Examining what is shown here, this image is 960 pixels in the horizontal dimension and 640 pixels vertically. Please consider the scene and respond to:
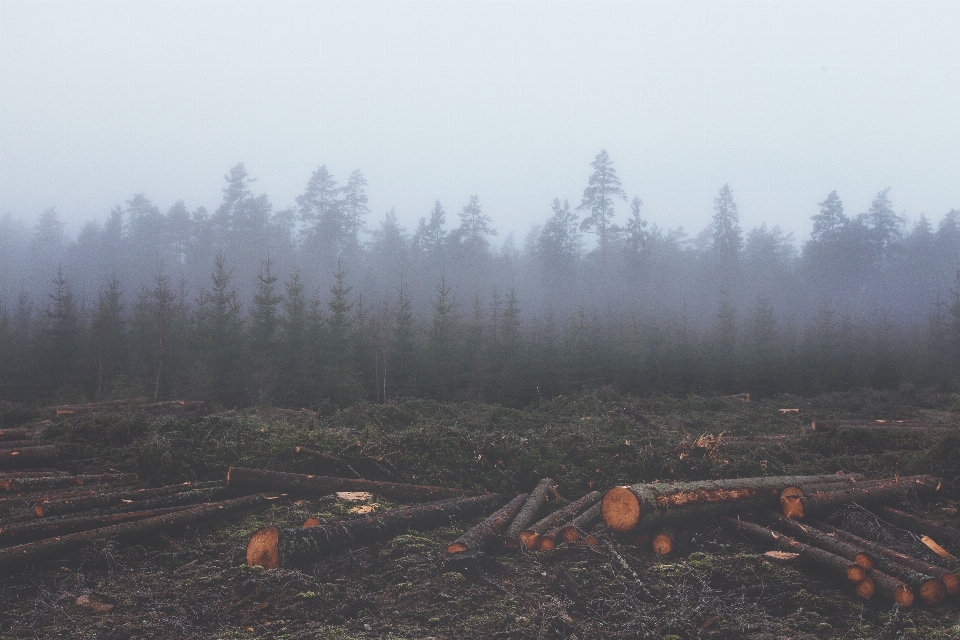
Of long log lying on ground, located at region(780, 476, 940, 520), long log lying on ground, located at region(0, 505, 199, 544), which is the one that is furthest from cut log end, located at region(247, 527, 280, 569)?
long log lying on ground, located at region(780, 476, 940, 520)

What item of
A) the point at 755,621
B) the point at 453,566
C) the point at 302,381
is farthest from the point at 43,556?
the point at 302,381

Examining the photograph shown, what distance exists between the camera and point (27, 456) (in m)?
8.23

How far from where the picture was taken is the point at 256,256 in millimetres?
58062

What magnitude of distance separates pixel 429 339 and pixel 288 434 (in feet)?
60.6

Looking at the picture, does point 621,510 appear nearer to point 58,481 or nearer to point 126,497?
point 126,497

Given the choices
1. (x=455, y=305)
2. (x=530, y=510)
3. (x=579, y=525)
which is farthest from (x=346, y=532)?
(x=455, y=305)

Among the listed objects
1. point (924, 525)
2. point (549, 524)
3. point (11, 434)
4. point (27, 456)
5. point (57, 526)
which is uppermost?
point (11, 434)

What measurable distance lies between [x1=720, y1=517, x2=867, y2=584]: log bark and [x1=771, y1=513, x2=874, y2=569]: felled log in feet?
0.28

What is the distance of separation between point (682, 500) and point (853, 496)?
2.40m

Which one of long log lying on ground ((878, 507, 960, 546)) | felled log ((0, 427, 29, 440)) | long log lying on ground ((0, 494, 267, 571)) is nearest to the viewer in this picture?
long log lying on ground ((0, 494, 267, 571))

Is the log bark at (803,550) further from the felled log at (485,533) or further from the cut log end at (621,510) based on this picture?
the felled log at (485,533)

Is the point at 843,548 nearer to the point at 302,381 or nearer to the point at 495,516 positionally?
the point at 495,516

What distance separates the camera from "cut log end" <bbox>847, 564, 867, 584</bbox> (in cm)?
462

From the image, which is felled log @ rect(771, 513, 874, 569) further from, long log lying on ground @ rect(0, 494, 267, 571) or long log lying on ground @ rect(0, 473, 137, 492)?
long log lying on ground @ rect(0, 473, 137, 492)
